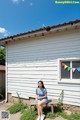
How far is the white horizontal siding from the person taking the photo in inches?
262

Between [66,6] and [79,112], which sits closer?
[79,112]

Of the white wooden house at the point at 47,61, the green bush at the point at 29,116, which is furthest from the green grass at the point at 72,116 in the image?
the green bush at the point at 29,116

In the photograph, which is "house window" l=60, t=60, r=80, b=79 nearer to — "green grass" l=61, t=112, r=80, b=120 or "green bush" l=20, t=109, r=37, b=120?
"green grass" l=61, t=112, r=80, b=120

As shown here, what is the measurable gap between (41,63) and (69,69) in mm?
1457

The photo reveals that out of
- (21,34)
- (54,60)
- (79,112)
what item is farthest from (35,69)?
(79,112)

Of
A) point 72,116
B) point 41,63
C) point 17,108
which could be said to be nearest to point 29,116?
point 17,108

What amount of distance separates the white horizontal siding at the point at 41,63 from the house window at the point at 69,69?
10.0 inches

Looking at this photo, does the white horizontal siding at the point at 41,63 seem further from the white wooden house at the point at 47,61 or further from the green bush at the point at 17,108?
the green bush at the point at 17,108

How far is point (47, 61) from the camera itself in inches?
289

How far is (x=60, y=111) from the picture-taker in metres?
6.57

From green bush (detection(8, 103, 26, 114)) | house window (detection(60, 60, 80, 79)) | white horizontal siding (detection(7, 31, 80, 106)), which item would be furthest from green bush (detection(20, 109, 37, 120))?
house window (detection(60, 60, 80, 79))

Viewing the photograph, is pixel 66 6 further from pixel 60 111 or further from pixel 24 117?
pixel 24 117

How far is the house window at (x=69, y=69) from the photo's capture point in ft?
21.6

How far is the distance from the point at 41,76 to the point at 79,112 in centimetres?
233
